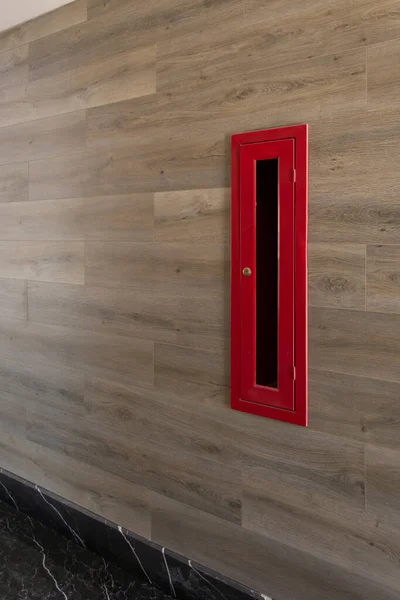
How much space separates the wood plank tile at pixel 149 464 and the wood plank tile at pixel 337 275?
66cm

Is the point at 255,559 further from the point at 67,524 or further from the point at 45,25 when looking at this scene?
the point at 45,25

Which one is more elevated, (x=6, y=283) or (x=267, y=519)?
(x=6, y=283)

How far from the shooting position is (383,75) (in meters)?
1.47

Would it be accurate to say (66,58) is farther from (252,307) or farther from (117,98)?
(252,307)

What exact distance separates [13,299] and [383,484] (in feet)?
5.73

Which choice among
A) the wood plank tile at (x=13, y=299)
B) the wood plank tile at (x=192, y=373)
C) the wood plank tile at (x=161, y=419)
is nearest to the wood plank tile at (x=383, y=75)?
the wood plank tile at (x=192, y=373)

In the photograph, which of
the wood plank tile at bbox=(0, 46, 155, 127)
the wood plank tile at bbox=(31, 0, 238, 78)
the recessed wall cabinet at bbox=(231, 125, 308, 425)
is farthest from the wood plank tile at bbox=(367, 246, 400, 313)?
the wood plank tile at bbox=(0, 46, 155, 127)

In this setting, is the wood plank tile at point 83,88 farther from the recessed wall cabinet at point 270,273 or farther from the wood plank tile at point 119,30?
the recessed wall cabinet at point 270,273

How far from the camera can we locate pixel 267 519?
5.74 ft

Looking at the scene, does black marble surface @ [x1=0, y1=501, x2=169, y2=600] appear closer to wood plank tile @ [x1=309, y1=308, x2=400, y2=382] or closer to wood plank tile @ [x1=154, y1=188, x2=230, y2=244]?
wood plank tile @ [x1=309, y1=308, x2=400, y2=382]

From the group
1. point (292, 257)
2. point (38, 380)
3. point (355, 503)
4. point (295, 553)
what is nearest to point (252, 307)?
point (292, 257)

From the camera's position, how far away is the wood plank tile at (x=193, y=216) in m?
1.81

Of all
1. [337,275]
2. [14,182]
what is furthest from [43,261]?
[337,275]

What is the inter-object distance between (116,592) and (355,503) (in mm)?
991
